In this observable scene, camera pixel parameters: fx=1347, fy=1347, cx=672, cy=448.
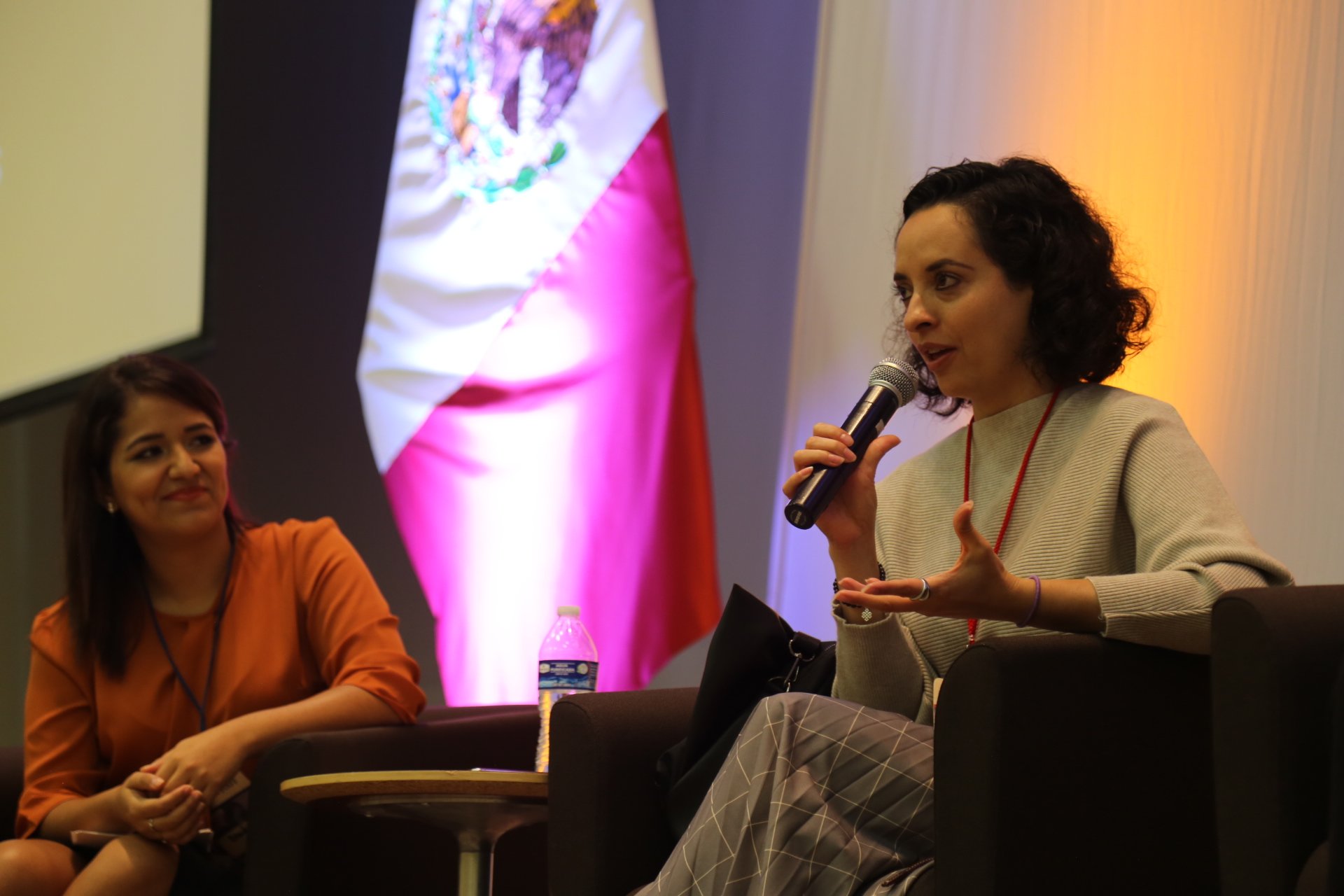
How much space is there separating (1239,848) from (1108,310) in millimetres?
791

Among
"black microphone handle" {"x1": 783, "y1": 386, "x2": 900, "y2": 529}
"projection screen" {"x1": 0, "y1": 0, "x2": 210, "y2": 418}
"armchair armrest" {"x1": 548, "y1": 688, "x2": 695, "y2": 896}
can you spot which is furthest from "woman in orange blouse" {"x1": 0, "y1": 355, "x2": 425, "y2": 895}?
"projection screen" {"x1": 0, "y1": 0, "x2": 210, "y2": 418}

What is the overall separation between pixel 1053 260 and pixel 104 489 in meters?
1.58

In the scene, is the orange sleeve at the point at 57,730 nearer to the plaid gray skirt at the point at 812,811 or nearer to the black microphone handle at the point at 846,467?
the plaid gray skirt at the point at 812,811


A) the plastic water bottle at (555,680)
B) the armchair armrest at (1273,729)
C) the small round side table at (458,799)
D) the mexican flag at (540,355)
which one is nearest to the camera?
the armchair armrest at (1273,729)

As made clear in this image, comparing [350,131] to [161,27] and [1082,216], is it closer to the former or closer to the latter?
[161,27]

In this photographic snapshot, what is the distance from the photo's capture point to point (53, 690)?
2.17 m

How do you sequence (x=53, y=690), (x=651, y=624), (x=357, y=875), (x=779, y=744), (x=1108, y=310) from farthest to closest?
(x=651, y=624), (x=53, y=690), (x=357, y=875), (x=1108, y=310), (x=779, y=744)

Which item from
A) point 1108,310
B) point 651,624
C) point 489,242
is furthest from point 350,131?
point 1108,310

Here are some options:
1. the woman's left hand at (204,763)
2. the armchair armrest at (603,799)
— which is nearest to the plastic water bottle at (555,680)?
the armchair armrest at (603,799)

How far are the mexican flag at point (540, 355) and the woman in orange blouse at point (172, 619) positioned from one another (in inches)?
45.3

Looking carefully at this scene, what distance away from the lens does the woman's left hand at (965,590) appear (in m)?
1.34

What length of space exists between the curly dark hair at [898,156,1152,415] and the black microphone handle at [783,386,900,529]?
274mm

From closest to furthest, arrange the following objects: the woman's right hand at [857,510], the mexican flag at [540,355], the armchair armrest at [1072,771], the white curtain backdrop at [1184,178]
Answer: the armchair armrest at [1072,771] < the woman's right hand at [857,510] < the white curtain backdrop at [1184,178] < the mexican flag at [540,355]

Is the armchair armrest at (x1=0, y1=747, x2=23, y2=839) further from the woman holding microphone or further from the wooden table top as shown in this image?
the woman holding microphone
